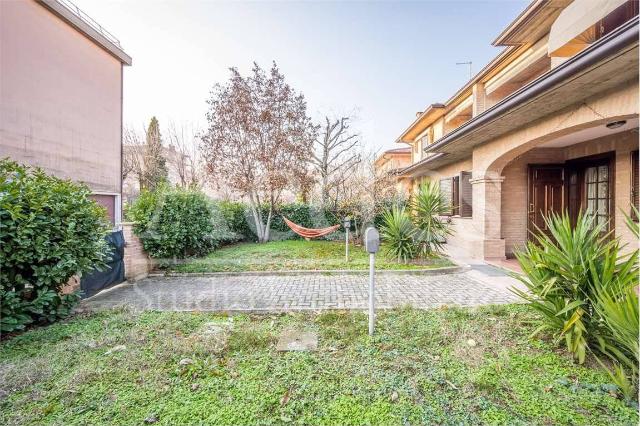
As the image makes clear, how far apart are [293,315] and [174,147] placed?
18685mm

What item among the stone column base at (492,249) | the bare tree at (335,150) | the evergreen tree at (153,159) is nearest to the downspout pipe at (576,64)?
the stone column base at (492,249)

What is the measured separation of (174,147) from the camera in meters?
18.5

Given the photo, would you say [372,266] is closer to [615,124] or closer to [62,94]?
[615,124]

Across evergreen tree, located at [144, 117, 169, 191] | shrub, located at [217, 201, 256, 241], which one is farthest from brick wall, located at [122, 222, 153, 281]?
evergreen tree, located at [144, 117, 169, 191]

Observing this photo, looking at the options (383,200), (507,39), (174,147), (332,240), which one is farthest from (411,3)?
(174,147)

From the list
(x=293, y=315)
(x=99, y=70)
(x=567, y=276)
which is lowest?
(x=293, y=315)

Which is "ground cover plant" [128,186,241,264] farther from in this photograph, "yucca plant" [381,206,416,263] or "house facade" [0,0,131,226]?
"yucca plant" [381,206,416,263]

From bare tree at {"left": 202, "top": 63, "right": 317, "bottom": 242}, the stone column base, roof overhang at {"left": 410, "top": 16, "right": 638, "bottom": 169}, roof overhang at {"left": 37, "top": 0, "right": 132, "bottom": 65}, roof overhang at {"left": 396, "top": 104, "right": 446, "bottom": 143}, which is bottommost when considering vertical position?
the stone column base

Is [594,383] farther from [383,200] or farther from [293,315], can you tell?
[383,200]

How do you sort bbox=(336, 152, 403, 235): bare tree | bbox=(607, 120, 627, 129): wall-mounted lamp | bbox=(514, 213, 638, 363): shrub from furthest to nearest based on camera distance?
bbox=(336, 152, 403, 235): bare tree → bbox=(607, 120, 627, 129): wall-mounted lamp → bbox=(514, 213, 638, 363): shrub

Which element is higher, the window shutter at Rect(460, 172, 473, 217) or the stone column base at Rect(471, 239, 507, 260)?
the window shutter at Rect(460, 172, 473, 217)

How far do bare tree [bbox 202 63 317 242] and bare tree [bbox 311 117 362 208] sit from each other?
2.78 metres

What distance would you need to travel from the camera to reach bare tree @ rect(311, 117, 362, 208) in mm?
13711

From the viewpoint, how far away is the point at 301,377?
90.7 inches
